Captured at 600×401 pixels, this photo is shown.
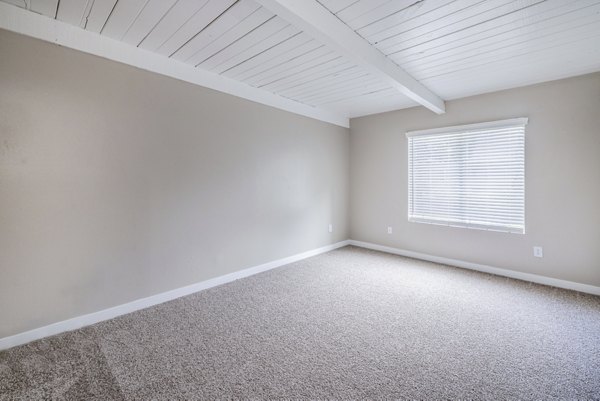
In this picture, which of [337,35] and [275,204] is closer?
[337,35]

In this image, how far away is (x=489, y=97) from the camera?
3.57 metres

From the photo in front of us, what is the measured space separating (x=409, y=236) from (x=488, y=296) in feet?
5.13

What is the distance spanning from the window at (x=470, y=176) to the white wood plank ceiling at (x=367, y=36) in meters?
0.69

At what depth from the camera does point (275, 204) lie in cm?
385

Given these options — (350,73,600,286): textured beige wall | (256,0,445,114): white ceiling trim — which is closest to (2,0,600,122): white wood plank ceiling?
(256,0,445,114): white ceiling trim

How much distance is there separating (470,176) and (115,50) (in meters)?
4.37

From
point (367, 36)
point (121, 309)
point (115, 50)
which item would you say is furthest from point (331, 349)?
point (115, 50)

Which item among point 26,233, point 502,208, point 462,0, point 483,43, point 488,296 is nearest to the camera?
point 462,0

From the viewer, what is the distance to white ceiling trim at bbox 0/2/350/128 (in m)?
1.98

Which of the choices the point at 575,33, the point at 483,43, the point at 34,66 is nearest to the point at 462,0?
the point at 483,43

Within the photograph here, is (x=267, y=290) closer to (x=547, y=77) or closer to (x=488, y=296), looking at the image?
(x=488, y=296)

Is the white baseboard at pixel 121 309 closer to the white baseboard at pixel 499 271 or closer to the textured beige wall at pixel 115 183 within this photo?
the textured beige wall at pixel 115 183

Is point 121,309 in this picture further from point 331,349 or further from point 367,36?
point 367,36

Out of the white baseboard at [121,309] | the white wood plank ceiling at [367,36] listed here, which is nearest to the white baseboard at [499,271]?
the white baseboard at [121,309]
